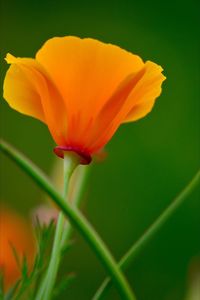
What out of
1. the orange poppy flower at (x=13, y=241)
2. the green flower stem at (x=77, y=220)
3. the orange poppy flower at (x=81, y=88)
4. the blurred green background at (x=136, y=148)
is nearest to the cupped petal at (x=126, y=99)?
the orange poppy flower at (x=81, y=88)

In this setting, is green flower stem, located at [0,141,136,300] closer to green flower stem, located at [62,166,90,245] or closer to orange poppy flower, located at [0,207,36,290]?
green flower stem, located at [62,166,90,245]

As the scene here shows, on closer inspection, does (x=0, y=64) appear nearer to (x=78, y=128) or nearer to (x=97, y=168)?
(x=97, y=168)

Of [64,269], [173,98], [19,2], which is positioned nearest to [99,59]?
[64,269]

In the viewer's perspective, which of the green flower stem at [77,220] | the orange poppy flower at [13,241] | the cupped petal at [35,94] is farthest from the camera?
the orange poppy flower at [13,241]

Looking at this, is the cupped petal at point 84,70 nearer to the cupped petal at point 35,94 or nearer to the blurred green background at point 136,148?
the cupped petal at point 35,94

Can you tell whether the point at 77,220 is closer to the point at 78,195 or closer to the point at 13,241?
the point at 78,195

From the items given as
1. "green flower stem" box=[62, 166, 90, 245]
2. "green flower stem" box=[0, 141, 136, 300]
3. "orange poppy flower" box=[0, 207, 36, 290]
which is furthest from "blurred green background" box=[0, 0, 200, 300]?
"green flower stem" box=[0, 141, 136, 300]

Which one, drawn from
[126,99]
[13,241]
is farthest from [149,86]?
[13,241]
